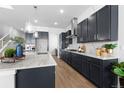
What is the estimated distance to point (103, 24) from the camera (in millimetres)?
3061

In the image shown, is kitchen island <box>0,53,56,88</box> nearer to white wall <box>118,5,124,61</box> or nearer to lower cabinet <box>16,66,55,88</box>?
lower cabinet <box>16,66,55,88</box>

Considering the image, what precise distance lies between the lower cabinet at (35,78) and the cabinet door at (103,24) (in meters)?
1.91

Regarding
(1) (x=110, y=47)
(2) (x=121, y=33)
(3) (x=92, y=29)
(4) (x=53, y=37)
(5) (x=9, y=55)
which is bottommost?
(5) (x=9, y=55)

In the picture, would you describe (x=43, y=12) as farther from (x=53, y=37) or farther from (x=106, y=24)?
(x=53, y=37)

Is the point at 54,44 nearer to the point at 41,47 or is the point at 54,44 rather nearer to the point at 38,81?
the point at 41,47

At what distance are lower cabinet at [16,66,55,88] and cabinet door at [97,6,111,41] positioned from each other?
6.28ft

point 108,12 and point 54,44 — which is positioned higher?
point 108,12

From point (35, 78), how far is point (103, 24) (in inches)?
95.5

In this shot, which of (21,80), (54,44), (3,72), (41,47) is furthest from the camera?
(54,44)

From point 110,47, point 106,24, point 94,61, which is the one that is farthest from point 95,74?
point 106,24

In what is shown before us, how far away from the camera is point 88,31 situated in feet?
13.5

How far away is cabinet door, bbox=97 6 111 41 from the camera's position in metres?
2.86

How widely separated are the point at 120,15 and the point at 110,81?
1.80 m
